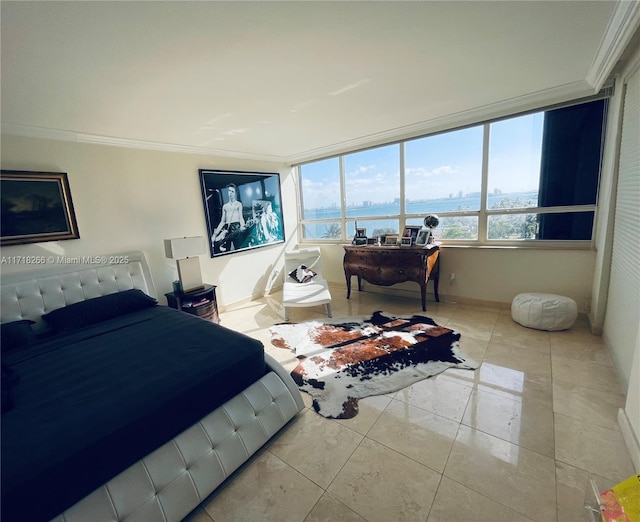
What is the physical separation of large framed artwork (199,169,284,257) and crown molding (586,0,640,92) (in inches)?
153

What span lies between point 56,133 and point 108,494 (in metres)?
3.07

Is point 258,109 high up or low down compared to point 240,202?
up

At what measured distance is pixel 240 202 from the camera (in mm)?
4250

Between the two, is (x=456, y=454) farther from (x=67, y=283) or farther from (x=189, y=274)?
(x=67, y=283)

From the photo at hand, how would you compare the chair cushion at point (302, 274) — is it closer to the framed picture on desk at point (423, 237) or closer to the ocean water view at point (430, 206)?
the ocean water view at point (430, 206)

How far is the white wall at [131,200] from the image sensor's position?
8.56 feet

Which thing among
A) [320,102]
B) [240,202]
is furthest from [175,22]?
[240,202]

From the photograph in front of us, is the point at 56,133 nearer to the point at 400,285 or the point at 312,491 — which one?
the point at 312,491

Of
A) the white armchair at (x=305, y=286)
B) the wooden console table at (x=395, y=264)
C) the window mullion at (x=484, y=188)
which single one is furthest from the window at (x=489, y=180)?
the white armchair at (x=305, y=286)

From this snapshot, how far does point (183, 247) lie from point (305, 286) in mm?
1679

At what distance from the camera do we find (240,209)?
14.0ft

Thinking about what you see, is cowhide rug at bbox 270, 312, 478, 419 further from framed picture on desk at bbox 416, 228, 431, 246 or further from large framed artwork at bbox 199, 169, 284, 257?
large framed artwork at bbox 199, 169, 284, 257

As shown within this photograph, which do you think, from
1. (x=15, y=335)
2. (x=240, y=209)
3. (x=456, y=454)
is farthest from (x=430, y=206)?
(x=15, y=335)

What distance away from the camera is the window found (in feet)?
9.72
